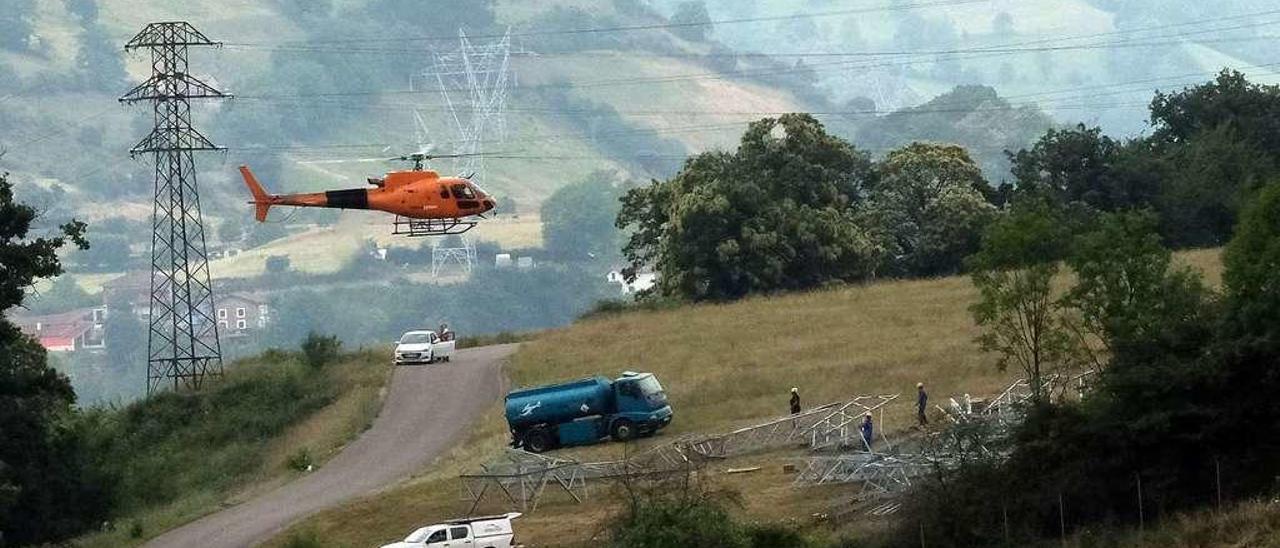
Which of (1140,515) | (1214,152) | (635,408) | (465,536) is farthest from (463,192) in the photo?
(1214,152)

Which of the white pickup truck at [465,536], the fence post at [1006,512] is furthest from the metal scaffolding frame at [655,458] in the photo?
the fence post at [1006,512]

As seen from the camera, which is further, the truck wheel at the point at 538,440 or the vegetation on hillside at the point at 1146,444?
the truck wheel at the point at 538,440

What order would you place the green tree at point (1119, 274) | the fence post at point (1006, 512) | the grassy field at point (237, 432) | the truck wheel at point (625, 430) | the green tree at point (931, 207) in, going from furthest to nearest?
the green tree at point (931, 207) < the grassy field at point (237, 432) < the truck wheel at point (625, 430) < the green tree at point (1119, 274) < the fence post at point (1006, 512)

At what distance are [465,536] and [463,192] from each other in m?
20.6

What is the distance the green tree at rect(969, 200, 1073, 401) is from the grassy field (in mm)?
21886

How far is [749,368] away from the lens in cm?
6956

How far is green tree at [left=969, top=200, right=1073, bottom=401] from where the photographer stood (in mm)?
52938

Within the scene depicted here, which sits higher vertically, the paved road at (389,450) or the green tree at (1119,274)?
the green tree at (1119,274)

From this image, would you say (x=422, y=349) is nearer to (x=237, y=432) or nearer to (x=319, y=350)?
(x=319, y=350)

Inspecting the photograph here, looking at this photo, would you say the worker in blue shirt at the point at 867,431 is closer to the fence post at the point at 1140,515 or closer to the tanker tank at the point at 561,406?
the tanker tank at the point at 561,406

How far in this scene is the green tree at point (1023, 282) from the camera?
5294cm

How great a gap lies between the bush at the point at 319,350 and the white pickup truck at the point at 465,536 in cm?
3337

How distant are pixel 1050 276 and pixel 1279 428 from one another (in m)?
10.8

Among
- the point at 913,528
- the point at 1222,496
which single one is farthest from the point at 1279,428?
the point at 913,528
